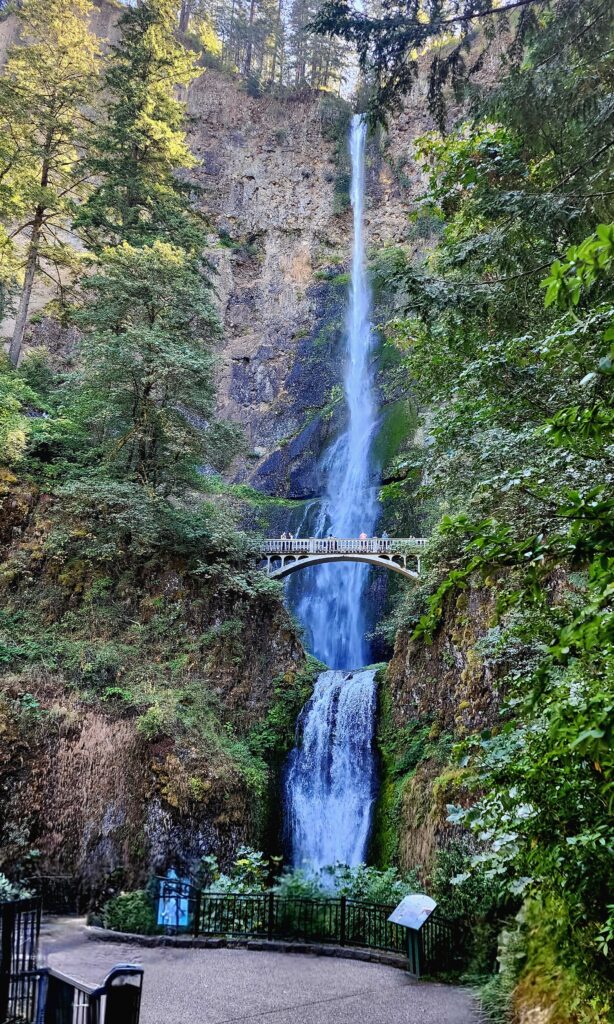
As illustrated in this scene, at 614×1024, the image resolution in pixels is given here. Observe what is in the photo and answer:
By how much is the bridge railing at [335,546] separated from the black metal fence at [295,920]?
13.1 m

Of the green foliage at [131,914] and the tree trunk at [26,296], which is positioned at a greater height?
the tree trunk at [26,296]

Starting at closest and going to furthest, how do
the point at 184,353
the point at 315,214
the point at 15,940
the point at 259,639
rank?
1. the point at 15,940
2. the point at 184,353
3. the point at 259,639
4. the point at 315,214

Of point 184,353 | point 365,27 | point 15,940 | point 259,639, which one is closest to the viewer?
point 15,940

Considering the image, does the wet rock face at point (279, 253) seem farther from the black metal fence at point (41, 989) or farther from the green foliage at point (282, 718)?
the black metal fence at point (41, 989)

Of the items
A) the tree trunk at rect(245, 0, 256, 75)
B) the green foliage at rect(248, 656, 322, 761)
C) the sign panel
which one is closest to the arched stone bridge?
the green foliage at rect(248, 656, 322, 761)

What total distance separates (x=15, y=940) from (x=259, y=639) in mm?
13305

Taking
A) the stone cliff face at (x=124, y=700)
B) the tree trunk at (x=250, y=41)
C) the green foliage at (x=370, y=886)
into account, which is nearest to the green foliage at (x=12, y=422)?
the stone cliff face at (x=124, y=700)

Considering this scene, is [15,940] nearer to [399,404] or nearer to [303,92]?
[399,404]

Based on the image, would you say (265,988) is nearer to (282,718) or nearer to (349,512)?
(282,718)

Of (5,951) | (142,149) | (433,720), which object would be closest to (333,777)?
(433,720)

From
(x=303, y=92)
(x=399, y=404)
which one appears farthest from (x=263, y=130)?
(x=399, y=404)

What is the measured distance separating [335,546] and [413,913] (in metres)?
16.1

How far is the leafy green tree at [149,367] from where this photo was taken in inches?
637

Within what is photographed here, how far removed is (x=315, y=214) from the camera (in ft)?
128
